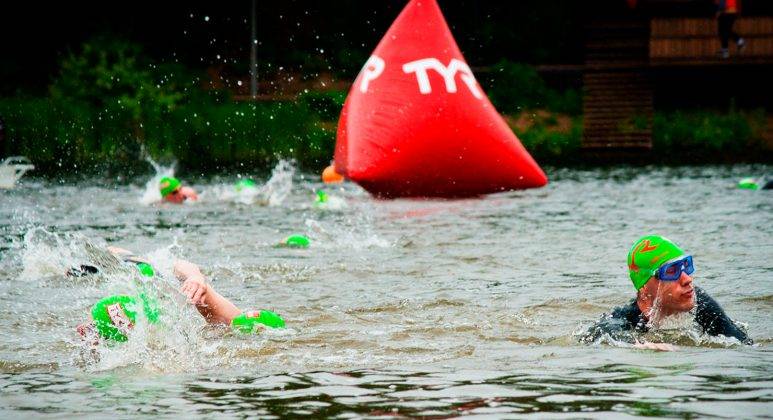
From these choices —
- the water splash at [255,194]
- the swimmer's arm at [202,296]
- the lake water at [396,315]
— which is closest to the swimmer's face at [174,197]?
the water splash at [255,194]

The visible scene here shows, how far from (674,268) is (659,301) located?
0.76ft

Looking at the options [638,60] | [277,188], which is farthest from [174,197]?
[638,60]

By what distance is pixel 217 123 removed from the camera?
30453 mm

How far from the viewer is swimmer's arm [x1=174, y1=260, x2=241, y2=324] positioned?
7.95 metres

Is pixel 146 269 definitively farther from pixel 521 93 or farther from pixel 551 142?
pixel 521 93

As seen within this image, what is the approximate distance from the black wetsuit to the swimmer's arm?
233 cm

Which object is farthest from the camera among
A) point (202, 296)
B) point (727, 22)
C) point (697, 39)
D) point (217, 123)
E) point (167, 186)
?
point (697, 39)

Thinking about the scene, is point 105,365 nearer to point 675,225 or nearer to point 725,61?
point 675,225

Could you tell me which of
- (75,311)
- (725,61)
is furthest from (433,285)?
(725,61)

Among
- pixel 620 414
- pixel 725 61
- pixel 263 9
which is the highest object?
pixel 263 9

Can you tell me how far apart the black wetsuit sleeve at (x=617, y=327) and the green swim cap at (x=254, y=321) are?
6.64ft

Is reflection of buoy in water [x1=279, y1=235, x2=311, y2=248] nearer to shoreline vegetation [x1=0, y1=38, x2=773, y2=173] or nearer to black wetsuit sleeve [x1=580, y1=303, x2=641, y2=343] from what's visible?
black wetsuit sleeve [x1=580, y1=303, x2=641, y2=343]

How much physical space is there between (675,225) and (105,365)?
9.19 meters

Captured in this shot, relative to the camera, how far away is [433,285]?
10.8 m
